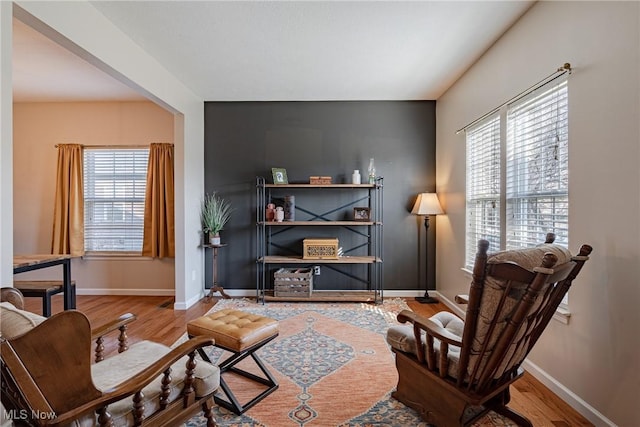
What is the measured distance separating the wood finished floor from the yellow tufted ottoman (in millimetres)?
1130

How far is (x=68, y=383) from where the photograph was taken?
102cm

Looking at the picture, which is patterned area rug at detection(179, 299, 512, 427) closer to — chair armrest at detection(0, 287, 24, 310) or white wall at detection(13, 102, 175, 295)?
chair armrest at detection(0, 287, 24, 310)

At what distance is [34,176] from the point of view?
174 inches

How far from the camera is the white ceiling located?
7.64 ft

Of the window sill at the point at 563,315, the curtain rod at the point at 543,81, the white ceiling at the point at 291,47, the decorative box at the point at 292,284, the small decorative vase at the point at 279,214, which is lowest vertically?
the decorative box at the point at 292,284

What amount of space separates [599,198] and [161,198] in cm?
457

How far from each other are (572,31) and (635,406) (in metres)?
2.12

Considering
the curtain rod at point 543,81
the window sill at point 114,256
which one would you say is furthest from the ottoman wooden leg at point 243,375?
the window sill at point 114,256

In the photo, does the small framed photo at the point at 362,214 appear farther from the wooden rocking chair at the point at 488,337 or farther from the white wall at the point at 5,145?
the white wall at the point at 5,145

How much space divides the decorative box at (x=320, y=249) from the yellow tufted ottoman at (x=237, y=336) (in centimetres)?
189

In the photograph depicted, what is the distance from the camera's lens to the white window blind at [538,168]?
202cm

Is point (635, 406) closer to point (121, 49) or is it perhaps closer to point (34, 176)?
point (121, 49)

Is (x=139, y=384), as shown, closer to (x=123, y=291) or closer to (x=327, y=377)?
(x=327, y=377)

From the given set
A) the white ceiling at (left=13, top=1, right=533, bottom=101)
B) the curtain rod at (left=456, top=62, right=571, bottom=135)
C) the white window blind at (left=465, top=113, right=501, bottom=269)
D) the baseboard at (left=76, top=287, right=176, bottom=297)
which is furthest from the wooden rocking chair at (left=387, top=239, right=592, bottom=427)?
the baseboard at (left=76, top=287, right=176, bottom=297)
